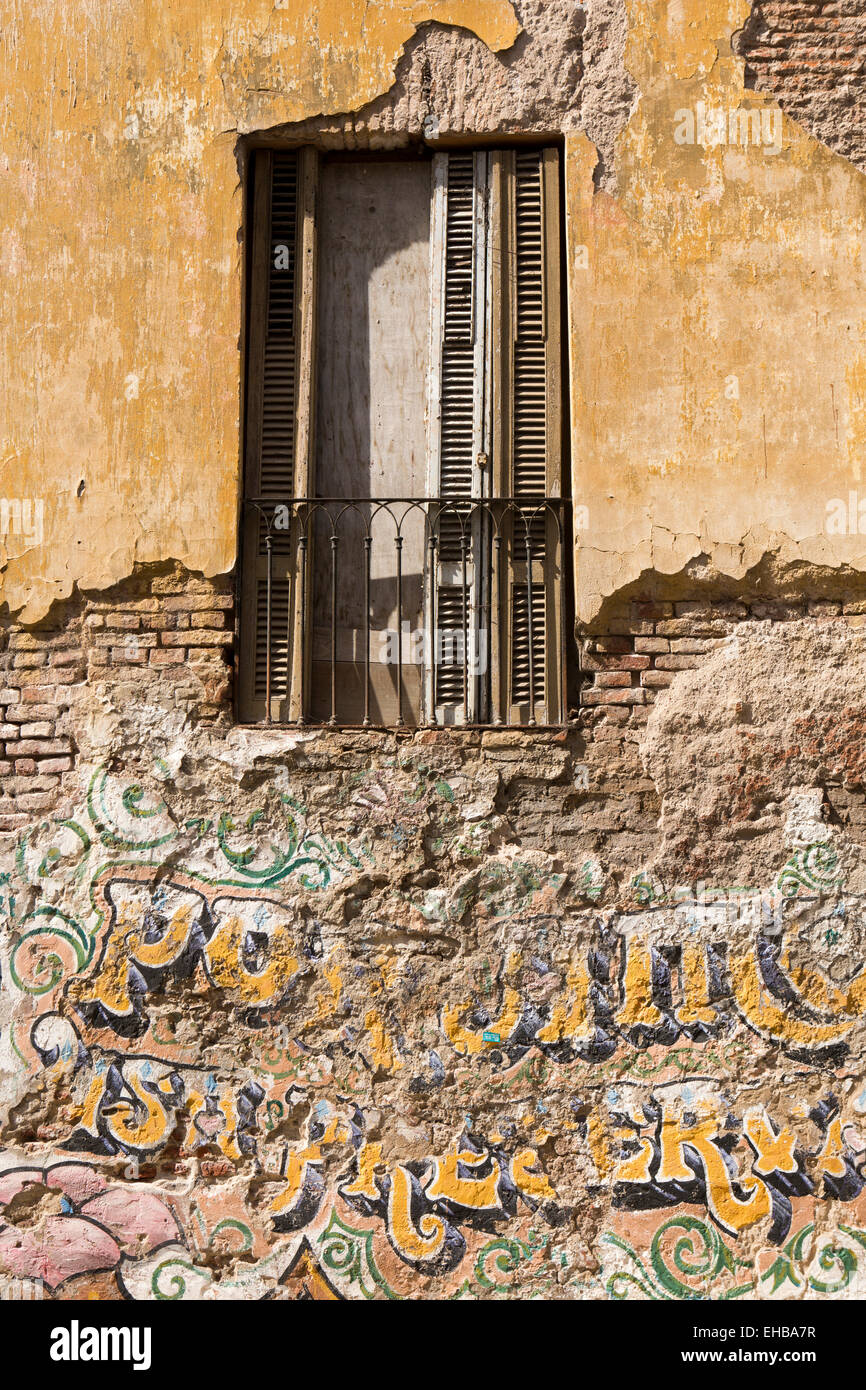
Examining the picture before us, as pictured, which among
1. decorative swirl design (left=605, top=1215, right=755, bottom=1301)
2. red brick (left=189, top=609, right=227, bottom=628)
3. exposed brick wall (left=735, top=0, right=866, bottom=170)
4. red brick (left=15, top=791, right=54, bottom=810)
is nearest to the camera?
decorative swirl design (left=605, top=1215, right=755, bottom=1301)

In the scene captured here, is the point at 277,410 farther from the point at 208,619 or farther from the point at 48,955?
the point at 48,955

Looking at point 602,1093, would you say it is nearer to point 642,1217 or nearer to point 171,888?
point 642,1217

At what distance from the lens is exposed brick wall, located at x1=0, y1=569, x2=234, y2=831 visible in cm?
479

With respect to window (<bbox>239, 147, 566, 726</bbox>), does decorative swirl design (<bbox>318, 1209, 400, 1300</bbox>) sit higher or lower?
lower

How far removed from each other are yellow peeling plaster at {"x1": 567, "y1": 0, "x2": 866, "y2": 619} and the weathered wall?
14mm

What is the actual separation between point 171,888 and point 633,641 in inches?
66.9

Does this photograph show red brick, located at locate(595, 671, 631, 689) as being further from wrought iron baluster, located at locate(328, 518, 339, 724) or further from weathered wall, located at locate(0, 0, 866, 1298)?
wrought iron baluster, located at locate(328, 518, 339, 724)

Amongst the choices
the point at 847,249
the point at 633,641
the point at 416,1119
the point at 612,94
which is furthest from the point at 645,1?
the point at 416,1119

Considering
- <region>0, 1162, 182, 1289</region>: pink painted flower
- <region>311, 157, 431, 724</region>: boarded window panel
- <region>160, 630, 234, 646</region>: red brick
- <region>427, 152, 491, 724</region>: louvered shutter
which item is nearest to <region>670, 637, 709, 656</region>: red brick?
<region>427, 152, 491, 724</region>: louvered shutter

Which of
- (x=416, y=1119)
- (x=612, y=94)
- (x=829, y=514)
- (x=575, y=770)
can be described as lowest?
(x=416, y=1119)

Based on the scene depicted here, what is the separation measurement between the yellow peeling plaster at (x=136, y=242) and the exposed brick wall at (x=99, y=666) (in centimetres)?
10

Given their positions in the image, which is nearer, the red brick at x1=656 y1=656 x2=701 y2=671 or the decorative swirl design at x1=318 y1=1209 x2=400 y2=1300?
the decorative swirl design at x1=318 y1=1209 x2=400 y2=1300

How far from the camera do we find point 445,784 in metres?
4.71

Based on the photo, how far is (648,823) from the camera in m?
4.69
